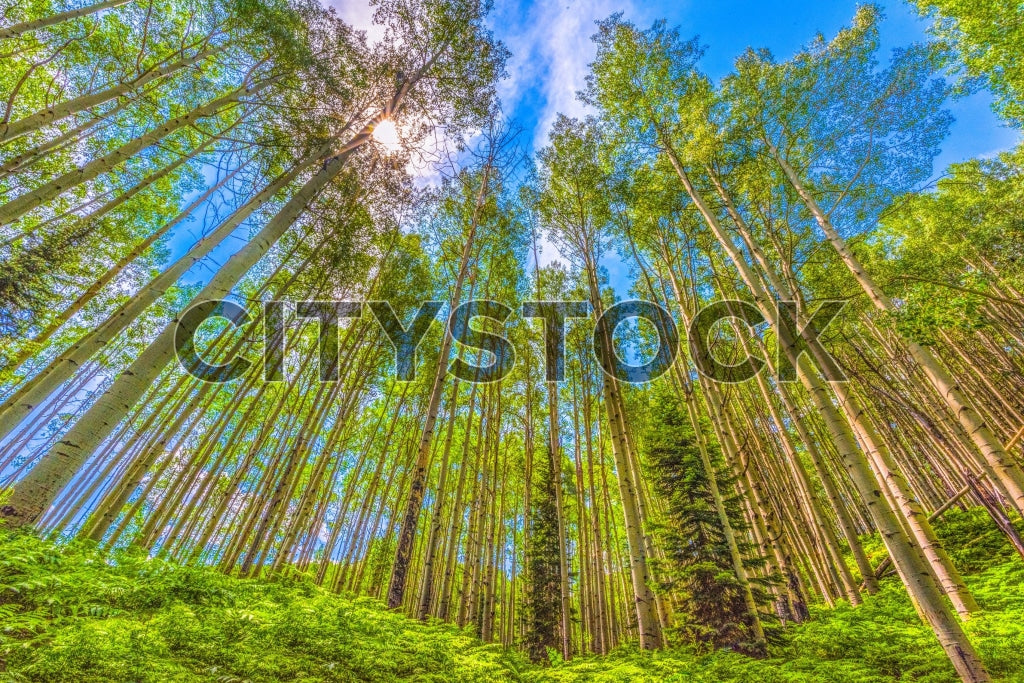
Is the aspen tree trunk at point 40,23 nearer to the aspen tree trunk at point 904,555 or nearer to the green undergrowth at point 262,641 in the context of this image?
the green undergrowth at point 262,641

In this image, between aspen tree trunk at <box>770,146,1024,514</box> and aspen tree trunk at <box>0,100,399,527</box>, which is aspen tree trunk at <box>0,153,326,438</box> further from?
aspen tree trunk at <box>770,146,1024,514</box>

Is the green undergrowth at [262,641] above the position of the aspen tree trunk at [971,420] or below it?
below

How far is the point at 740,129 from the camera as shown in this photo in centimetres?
784

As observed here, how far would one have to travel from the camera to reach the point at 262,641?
316 centimetres

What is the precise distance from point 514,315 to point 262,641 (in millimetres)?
9573

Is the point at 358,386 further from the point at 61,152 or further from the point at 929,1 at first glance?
the point at 929,1

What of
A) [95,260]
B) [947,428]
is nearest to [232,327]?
[95,260]

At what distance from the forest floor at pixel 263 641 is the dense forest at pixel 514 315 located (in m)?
0.04

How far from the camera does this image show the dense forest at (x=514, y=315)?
363 centimetres

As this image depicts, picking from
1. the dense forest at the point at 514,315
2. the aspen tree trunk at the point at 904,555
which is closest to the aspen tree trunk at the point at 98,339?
the dense forest at the point at 514,315

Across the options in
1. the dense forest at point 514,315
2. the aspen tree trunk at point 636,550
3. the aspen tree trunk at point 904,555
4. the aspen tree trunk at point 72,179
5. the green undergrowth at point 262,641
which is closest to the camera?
the green undergrowth at point 262,641

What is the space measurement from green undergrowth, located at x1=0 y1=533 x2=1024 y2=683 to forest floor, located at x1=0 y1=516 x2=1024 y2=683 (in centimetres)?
1

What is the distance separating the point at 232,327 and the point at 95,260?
314 centimetres

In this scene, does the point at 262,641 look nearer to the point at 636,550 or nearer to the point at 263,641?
the point at 263,641
